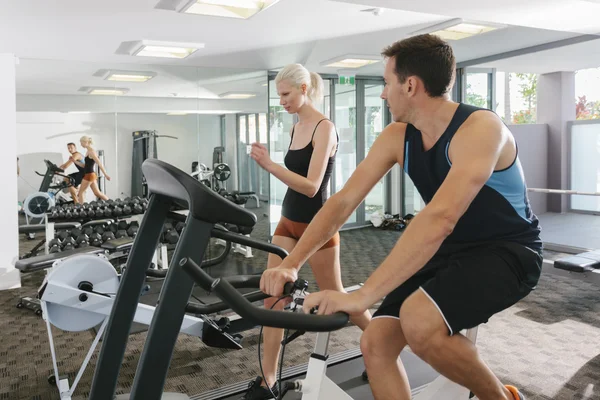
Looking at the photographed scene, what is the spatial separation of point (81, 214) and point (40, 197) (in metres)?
0.79

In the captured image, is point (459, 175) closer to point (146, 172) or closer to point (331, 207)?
point (331, 207)

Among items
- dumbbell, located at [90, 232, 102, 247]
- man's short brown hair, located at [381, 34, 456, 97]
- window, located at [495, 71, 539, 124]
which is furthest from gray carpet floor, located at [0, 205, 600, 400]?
window, located at [495, 71, 539, 124]

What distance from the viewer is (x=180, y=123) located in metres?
5.09

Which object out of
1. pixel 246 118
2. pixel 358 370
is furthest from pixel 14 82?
pixel 358 370

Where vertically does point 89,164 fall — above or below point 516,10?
below

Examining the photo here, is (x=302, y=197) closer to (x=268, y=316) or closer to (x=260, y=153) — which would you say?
(x=260, y=153)

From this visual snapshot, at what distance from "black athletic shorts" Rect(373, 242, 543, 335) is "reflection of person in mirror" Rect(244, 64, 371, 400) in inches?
32.6

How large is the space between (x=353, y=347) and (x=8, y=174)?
3.43 m

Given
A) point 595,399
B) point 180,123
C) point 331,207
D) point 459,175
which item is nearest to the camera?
point 459,175

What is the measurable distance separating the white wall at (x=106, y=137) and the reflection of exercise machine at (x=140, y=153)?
0.04 meters

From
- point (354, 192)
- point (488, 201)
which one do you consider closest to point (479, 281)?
point (488, 201)

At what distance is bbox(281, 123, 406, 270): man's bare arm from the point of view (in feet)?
4.81

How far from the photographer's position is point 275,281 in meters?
1.21

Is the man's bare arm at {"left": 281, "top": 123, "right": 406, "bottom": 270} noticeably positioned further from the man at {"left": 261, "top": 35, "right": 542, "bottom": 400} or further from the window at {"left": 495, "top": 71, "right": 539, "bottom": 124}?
the window at {"left": 495, "top": 71, "right": 539, "bottom": 124}
